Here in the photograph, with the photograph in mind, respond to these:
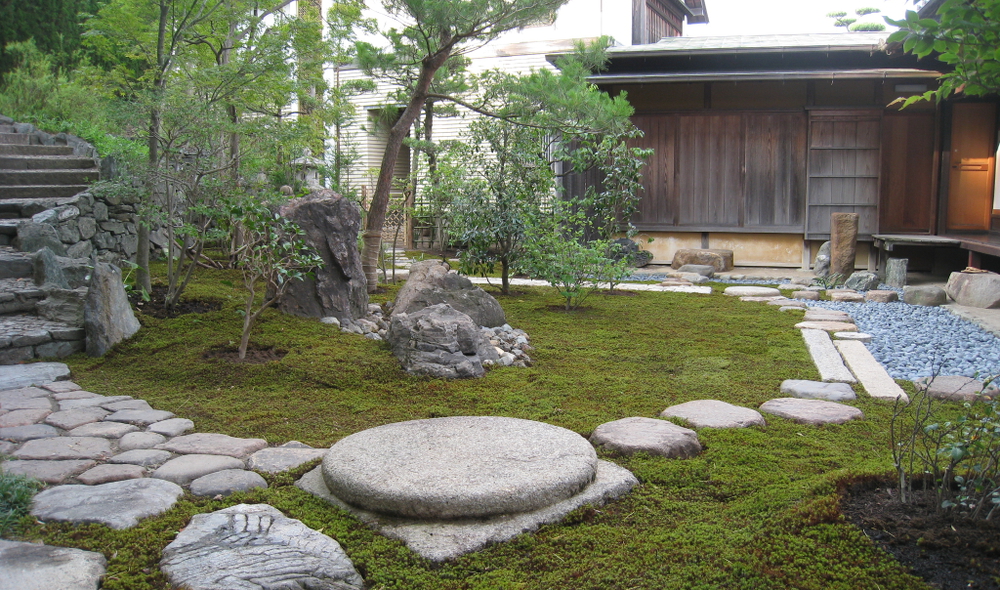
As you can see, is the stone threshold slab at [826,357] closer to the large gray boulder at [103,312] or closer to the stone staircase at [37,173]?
the large gray boulder at [103,312]

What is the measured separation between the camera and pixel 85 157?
25.6 feet

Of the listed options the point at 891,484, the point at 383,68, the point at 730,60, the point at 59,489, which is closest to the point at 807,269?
the point at 730,60

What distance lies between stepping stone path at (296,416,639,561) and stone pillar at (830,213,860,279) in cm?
737

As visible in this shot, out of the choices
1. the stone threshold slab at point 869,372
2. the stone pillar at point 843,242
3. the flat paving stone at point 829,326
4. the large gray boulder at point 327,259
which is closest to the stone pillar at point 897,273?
the stone pillar at point 843,242

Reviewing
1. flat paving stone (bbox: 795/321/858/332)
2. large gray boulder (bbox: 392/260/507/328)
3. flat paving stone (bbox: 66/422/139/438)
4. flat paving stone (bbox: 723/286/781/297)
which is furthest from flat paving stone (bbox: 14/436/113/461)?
flat paving stone (bbox: 723/286/781/297)

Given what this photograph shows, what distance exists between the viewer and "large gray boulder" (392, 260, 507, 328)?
5551 mm

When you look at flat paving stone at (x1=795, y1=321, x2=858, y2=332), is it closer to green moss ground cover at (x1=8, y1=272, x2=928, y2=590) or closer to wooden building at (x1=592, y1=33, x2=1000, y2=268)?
green moss ground cover at (x1=8, y1=272, x2=928, y2=590)

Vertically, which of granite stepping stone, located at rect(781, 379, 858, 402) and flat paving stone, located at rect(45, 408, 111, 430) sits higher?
flat paving stone, located at rect(45, 408, 111, 430)

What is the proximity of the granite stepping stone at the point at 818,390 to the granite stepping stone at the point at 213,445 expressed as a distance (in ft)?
9.47

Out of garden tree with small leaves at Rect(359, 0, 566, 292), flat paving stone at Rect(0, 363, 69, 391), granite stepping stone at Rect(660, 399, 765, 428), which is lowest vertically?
granite stepping stone at Rect(660, 399, 765, 428)

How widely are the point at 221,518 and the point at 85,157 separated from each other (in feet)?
23.0

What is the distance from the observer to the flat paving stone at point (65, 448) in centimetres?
285

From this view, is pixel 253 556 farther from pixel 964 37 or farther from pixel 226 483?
pixel 964 37

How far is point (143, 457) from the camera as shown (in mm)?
2875
